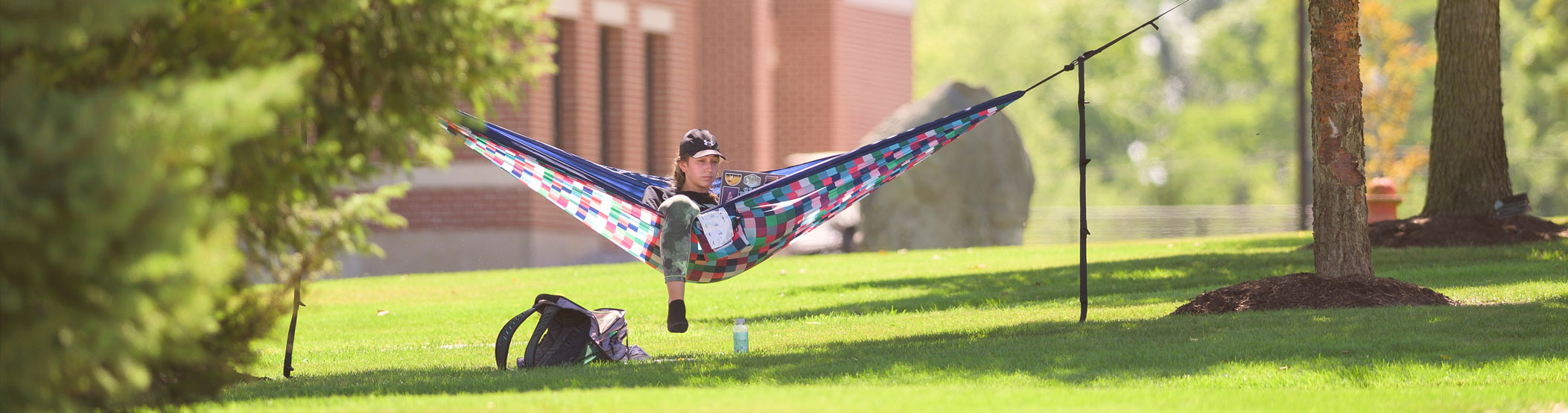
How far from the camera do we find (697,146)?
25.9 feet

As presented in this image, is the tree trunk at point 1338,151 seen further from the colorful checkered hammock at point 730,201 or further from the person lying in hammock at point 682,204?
the person lying in hammock at point 682,204

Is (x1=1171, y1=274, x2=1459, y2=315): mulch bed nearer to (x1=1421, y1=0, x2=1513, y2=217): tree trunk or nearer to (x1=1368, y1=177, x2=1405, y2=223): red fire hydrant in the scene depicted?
(x1=1421, y1=0, x2=1513, y2=217): tree trunk

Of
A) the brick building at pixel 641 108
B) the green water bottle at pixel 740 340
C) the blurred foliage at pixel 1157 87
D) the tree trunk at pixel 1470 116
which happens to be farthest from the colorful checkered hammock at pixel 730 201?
the blurred foliage at pixel 1157 87

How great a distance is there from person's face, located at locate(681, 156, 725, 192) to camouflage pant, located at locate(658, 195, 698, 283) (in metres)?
0.48

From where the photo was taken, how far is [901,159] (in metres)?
8.29

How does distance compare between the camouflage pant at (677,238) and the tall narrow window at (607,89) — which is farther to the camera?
the tall narrow window at (607,89)

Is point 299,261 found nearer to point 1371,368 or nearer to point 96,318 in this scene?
point 96,318

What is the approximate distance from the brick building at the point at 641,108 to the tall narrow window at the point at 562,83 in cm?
2

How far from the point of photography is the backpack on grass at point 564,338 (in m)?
6.91

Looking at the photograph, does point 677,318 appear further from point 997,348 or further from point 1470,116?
point 1470,116

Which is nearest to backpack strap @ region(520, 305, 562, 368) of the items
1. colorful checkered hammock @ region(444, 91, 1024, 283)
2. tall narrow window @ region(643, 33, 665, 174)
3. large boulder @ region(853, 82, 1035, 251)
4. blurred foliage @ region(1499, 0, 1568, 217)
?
colorful checkered hammock @ region(444, 91, 1024, 283)

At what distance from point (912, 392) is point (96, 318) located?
3.09 m

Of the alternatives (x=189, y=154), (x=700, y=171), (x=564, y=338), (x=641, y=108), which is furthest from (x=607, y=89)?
(x=189, y=154)

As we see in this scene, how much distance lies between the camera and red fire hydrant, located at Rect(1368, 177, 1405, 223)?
16391 millimetres
